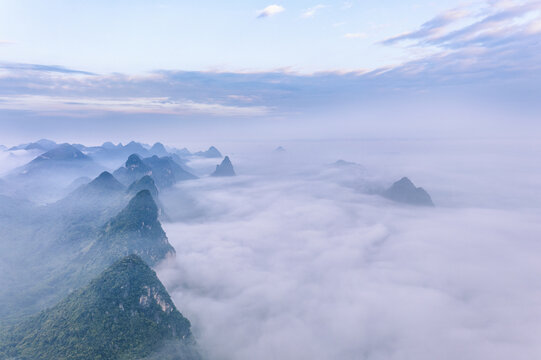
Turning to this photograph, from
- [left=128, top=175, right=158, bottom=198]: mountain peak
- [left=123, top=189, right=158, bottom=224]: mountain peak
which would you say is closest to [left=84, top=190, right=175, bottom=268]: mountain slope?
[left=123, top=189, right=158, bottom=224]: mountain peak

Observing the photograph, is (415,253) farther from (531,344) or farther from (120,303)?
(120,303)

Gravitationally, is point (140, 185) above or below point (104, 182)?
above

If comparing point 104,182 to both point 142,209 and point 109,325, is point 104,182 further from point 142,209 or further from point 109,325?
point 109,325

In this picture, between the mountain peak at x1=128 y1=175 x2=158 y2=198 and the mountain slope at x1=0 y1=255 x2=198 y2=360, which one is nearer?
the mountain slope at x1=0 y1=255 x2=198 y2=360

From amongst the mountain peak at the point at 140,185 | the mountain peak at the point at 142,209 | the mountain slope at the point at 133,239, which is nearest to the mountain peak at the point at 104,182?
the mountain peak at the point at 140,185

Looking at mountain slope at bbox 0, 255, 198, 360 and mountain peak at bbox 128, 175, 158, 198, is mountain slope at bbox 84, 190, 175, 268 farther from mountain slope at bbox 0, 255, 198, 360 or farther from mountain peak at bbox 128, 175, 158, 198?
mountain peak at bbox 128, 175, 158, 198

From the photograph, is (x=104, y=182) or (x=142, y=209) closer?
(x=142, y=209)

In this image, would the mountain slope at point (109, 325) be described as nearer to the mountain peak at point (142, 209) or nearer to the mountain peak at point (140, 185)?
the mountain peak at point (142, 209)

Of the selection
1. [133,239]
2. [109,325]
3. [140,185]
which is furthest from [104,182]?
[109,325]
